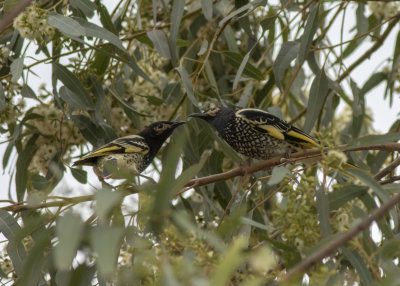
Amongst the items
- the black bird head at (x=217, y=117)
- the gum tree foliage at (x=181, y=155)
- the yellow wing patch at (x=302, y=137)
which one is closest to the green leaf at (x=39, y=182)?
the gum tree foliage at (x=181, y=155)

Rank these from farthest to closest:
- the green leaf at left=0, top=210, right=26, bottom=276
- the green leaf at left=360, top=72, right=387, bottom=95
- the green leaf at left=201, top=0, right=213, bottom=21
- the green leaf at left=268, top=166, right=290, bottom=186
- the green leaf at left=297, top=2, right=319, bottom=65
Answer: the green leaf at left=360, top=72, right=387, bottom=95
the green leaf at left=201, top=0, right=213, bottom=21
the green leaf at left=297, top=2, right=319, bottom=65
the green leaf at left=0, top=210, right=26, bottom=276
the green leaf at left=268, top=166, right=290, bottom=186

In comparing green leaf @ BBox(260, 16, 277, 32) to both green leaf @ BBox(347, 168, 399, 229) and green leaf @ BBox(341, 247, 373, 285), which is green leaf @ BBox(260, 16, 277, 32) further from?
green leaf @ BBox(341, 247, 373, 285)

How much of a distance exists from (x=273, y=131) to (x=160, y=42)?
731 mm

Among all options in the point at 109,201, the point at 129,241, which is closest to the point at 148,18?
the point at 129,241

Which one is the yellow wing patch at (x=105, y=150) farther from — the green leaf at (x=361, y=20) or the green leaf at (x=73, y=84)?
the green leaf at (x=361, y=20)

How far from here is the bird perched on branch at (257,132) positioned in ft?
11.9

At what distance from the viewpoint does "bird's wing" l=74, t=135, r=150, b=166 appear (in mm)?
3533

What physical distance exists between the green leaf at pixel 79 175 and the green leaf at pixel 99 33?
2.31ft

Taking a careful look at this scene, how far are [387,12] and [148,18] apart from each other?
1.47 m

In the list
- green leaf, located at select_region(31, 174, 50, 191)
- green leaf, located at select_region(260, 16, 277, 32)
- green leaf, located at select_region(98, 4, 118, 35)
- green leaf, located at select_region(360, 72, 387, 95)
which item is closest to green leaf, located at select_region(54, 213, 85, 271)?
green leaf, located at select_region(31, 174, 50, 191)

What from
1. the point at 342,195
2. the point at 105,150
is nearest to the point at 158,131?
the point at 105,150

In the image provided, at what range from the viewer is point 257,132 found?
12.0 ft

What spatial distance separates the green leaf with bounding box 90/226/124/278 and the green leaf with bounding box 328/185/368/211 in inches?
39.1

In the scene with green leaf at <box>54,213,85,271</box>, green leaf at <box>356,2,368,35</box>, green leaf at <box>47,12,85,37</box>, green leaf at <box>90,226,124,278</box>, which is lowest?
green leaf at <box>356,2,368,35</box>
